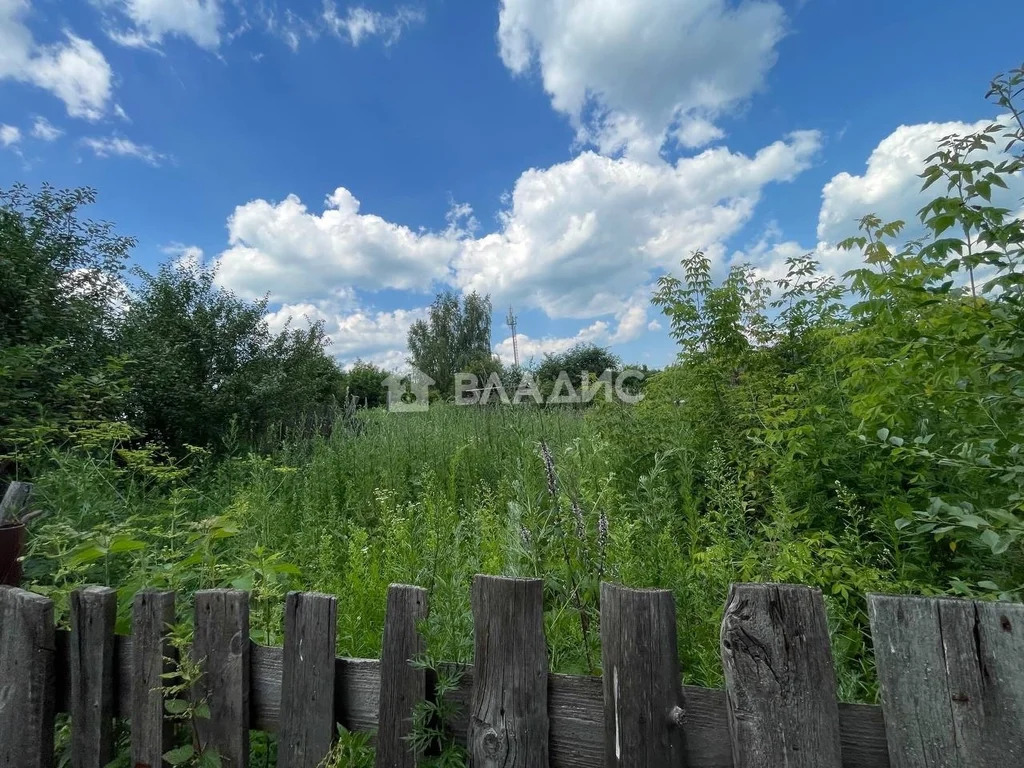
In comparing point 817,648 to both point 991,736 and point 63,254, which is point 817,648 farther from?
point 63,254

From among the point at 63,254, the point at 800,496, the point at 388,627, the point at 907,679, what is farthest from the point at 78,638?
the point at 63,254

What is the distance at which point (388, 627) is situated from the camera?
1.12 meters

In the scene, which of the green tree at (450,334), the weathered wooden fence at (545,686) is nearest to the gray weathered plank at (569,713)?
the weathered wooden fence at (545,686)

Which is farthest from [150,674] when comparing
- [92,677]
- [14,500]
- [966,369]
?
[966,369]

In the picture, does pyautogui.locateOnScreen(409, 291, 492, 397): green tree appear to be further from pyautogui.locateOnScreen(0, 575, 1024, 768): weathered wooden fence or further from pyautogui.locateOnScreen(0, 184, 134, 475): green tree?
pyautogui.locateOnScreen(0, 575, 1024, 768): weathered wooden fence

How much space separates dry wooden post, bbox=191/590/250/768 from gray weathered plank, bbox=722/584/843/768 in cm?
113

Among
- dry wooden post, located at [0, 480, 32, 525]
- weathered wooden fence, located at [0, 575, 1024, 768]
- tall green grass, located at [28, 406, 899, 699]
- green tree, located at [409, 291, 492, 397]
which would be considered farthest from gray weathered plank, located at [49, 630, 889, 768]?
green tree, located at [409, 291, 492, 397]

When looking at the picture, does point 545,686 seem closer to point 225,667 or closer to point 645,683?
point 645,683

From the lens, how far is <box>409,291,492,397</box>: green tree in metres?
26.1

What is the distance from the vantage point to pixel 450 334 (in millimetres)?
27172

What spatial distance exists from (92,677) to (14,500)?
1.41 metres

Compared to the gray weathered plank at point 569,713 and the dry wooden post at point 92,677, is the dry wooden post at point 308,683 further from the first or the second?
the dry wooden post at point 92,677

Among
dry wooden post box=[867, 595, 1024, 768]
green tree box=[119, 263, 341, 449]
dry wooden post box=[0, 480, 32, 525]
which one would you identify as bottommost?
dry wooden post box=[867, 595, 1024, 768]

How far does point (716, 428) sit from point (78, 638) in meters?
3.19
